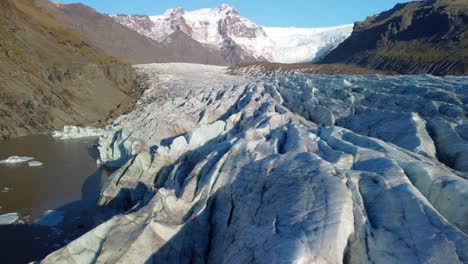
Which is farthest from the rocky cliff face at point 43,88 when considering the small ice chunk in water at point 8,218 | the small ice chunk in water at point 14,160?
the small ice chunk in water at point 8,218

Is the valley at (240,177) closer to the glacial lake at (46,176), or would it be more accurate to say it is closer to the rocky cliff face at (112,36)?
the glacial lake at (46,176)

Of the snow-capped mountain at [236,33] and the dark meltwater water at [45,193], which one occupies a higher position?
the snow-capped mountain at [236,33]

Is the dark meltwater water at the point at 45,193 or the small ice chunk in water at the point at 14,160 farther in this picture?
the small ice chunk in water at the point at 14,160

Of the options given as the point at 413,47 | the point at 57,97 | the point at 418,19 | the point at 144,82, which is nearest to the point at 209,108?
the point at 57,97

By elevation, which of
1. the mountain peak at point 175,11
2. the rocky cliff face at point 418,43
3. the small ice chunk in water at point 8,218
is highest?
the mountain peak at point 175,11

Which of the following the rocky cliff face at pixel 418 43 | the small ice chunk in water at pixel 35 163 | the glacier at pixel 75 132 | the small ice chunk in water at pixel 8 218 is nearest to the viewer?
the small ice chunk in water at pixel 8 218

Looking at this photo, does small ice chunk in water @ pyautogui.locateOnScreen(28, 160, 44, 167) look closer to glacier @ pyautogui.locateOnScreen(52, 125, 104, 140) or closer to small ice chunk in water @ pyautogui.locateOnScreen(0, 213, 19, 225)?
small ice chunk in water @ pyautogui.locateOnScreen(0, 213, 19, 225)

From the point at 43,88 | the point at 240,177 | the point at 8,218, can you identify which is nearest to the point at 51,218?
the point at 8,218

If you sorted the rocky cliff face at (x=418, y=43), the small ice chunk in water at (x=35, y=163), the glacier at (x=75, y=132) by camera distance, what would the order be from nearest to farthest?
the small ice chunk in water at (x=35, y=163)
the glacier at (x=75, y=132)
the rocky cliff face at (x=418, y=43)
